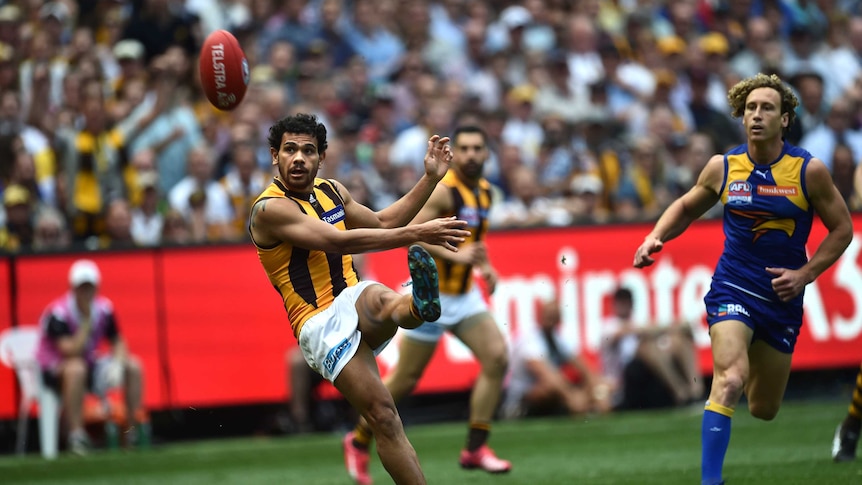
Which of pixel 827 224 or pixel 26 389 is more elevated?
pixel 827 224

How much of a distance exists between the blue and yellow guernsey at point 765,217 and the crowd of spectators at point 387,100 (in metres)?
6.51

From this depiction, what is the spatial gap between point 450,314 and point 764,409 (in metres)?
3.09

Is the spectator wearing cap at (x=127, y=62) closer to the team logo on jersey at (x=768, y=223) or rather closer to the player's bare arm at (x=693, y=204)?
the player's bare arm at (x=693, y=204)

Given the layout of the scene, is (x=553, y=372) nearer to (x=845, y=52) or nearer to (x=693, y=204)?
(x=693, y=204)

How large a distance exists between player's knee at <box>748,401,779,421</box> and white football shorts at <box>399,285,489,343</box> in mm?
2883

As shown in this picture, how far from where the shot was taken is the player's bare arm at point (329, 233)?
700 cm

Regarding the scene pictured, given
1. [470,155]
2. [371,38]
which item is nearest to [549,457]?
[470,155]

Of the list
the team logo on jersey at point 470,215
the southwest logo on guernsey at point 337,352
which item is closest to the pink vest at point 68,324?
the team logo on jersey at point 470,215

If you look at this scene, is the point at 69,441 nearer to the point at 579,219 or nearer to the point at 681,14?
the point at 579,219

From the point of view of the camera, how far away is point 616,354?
14.8m

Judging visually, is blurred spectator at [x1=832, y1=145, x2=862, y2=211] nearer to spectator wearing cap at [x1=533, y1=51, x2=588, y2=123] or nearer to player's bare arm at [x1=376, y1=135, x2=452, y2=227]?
spectator wearing cap at [x1=533, y1=51, x2=588, y2=123]

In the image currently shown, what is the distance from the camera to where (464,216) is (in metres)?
10.9

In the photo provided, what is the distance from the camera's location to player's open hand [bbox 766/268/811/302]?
8.07 metres

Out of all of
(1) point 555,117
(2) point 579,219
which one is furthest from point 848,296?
(1) point 555,117
